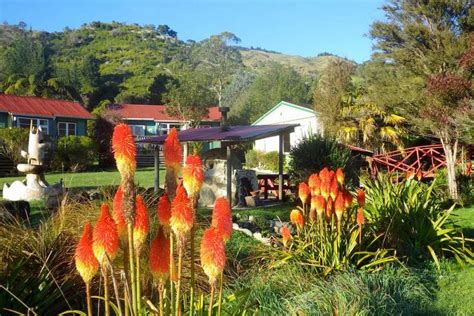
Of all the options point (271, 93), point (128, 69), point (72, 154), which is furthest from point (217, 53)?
point (72, 154)

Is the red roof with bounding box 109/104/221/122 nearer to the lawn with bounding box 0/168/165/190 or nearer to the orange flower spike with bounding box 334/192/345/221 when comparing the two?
the lawn with bounding box 0/168/165/190

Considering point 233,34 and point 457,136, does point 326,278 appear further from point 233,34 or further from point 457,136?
point 233,34

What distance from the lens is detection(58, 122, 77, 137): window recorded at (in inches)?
1529

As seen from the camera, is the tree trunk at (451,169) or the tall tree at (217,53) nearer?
the tree trunk at (451,169)

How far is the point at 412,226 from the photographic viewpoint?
683 centimetres

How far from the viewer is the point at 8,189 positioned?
1468cm

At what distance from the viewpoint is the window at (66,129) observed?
38.8 meters

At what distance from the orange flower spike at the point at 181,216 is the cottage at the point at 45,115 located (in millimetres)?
35233

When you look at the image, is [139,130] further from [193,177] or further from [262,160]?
[193,177]

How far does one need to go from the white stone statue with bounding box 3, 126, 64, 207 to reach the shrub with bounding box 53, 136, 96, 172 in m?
15.3

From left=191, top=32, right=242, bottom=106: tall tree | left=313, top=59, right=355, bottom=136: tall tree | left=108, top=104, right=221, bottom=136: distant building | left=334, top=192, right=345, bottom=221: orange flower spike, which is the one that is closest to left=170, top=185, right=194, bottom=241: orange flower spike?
left=334, top=192, right=345, bottom=221: orange flower spike

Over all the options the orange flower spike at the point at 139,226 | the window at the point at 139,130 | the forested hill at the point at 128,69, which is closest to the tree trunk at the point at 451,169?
the orange flower spike at the point at 139,226

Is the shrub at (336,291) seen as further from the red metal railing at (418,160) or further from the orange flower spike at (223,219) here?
the red metal railing at (418,160)

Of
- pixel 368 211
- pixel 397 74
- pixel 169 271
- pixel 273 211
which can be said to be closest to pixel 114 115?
pixel 397 74
